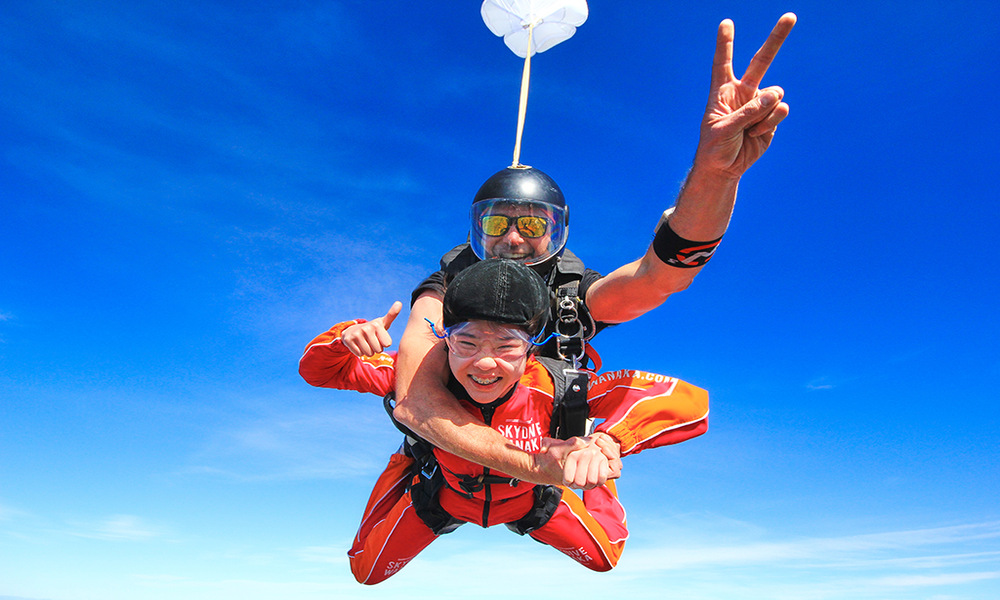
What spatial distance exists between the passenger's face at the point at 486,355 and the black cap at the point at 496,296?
0.19 feet

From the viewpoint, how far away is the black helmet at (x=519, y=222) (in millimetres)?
4016

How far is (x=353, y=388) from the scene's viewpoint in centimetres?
366

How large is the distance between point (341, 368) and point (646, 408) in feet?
5.09

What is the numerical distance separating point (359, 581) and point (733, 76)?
4210 millimetres

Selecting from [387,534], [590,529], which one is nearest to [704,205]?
[590,529]

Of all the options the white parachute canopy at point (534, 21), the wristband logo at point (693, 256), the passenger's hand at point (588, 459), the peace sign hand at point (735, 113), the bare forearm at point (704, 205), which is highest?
the white parachute canopy at point (534, 21)

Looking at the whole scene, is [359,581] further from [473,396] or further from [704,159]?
[704,159]

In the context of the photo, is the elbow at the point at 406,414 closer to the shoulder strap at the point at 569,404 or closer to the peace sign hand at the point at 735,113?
the shoulder strap at the point at 569,404

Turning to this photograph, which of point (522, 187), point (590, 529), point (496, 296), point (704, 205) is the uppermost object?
point (522, 187)

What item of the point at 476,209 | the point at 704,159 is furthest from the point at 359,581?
the point at 704,159

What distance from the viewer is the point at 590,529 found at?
4.79 m

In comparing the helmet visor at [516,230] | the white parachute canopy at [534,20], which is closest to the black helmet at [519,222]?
the helmet visor at [516,230]

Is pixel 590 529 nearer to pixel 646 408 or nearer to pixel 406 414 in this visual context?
pixel 646 408

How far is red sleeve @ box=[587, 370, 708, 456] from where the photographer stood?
3.12 meters
